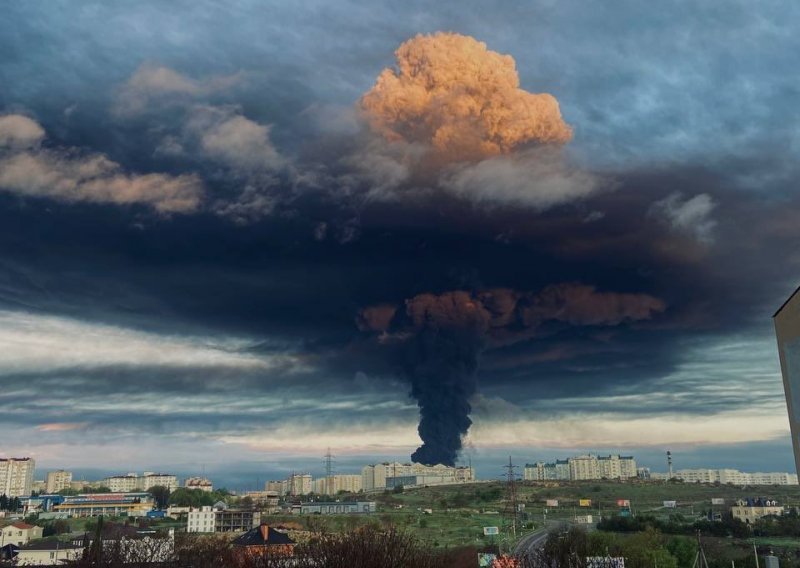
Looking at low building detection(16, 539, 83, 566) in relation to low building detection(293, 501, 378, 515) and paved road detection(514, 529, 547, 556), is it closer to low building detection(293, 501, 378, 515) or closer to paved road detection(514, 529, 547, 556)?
paved road detection(514, 529, 547, 556)

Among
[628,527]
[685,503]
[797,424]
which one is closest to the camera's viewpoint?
[797,424]

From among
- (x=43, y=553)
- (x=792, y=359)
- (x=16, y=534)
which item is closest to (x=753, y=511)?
(x=43, y=553)

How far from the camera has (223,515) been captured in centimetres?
12706

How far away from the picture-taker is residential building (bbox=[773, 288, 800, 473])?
19.2 metres

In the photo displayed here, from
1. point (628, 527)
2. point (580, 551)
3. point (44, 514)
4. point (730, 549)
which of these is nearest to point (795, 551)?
point (730, 549)

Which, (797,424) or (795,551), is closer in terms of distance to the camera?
(797,424)

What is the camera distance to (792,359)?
19.5 meters

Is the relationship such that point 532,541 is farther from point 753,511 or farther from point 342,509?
point 342,509

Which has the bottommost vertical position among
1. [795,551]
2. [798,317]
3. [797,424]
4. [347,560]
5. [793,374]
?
[795,551]

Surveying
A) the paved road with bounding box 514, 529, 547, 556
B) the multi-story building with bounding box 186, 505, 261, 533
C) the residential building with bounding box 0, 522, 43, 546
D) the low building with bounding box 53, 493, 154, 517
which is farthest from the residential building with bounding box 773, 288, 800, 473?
the low building with bounding box 53, 493, 154, 517

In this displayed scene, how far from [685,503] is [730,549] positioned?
69393mm

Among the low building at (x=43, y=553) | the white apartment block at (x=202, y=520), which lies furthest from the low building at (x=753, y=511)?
the low building at (x=43, y=553)

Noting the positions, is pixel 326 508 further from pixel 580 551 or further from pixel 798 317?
pixel 798 317

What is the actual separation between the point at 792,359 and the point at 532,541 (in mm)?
76732
